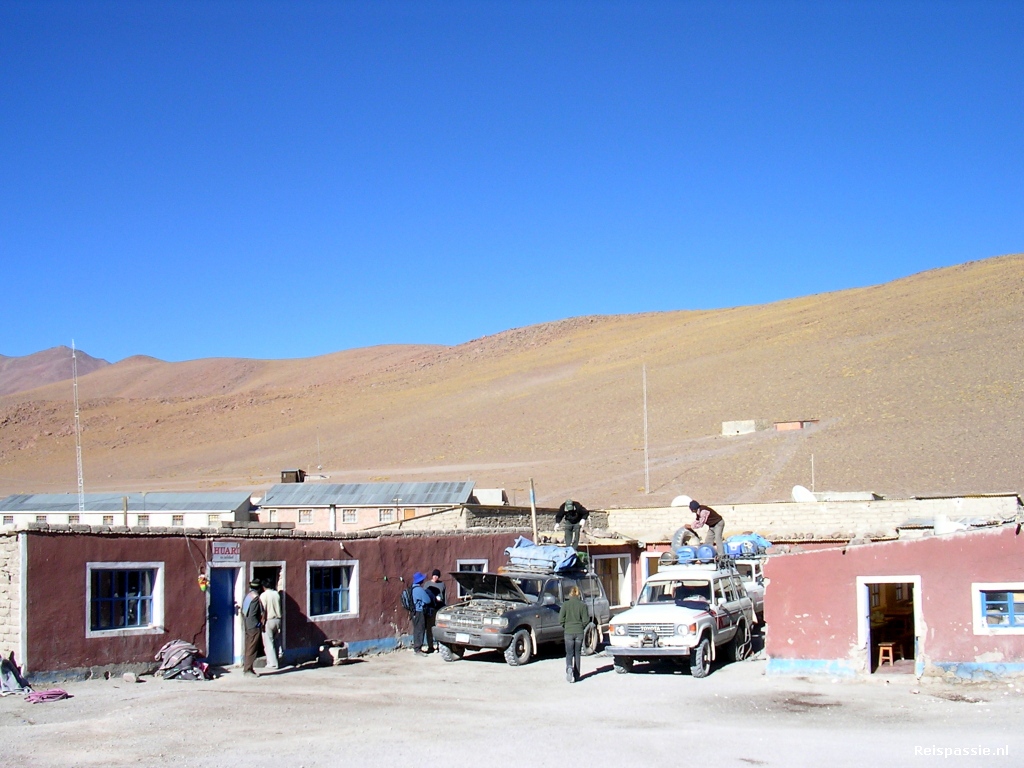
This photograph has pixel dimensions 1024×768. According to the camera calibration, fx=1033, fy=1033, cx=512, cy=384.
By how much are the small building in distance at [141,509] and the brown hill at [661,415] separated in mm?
17815

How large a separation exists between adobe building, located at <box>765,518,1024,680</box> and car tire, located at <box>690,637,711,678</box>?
103 cm

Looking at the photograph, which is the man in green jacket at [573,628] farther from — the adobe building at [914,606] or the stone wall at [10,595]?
the stone wall at [10,595]

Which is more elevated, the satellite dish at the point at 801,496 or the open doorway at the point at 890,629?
the satellite dish at the point at 801,496

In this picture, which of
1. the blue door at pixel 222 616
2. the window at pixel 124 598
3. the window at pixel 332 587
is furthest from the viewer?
the window at pixel 332 587

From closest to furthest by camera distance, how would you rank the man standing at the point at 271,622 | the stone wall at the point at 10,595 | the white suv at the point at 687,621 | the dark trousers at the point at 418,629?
1. the stone wall at the point at 10,595
2. the man standing at the point at 271,622
3. the white suv at the point at 687,621
4. the dark trousers at the point at 418,629

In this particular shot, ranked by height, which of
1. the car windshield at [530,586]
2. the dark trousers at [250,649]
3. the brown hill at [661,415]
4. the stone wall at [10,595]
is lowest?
the dark trousers at [250,649]

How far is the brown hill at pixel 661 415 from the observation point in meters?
52.4

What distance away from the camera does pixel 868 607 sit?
1620 centimetres

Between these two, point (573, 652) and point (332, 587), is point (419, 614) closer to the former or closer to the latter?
point (332, 587)

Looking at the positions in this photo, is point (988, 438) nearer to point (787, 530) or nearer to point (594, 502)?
point (594, 502)

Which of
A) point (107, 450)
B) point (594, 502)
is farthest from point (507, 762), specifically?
point (107, 450)

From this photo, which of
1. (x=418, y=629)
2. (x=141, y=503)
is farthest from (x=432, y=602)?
(x=141, y=503)

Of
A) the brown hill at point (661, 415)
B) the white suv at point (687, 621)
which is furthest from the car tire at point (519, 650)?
the brown hill at point (661, 415)

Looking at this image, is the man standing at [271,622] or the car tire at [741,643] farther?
the car tire at [741,643]
